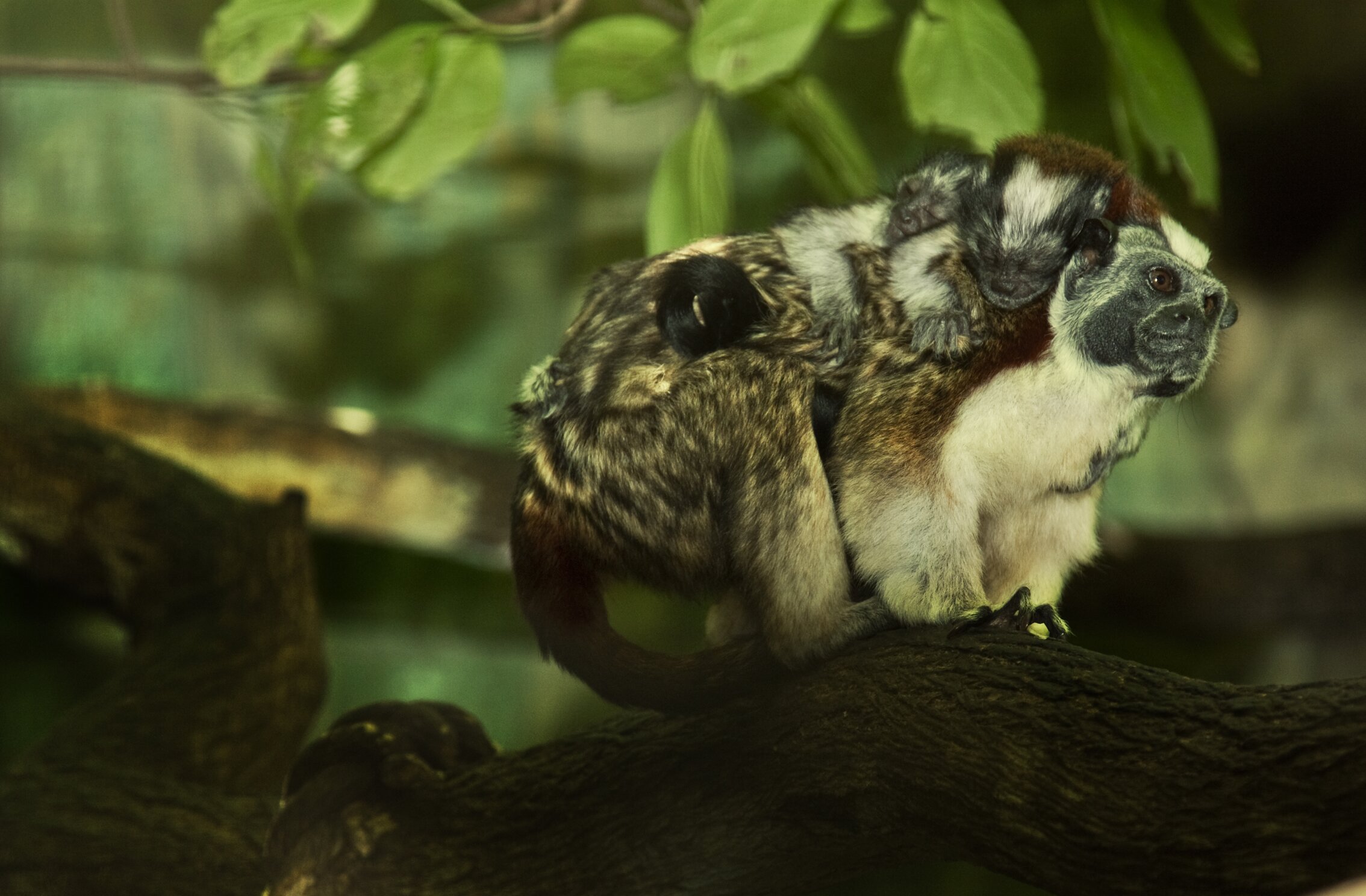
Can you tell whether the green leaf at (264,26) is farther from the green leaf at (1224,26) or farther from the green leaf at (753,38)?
the green leaf at (1224,26)

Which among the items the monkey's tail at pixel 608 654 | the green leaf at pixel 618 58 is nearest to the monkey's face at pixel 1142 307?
the monkey's tail at pixel 608 654

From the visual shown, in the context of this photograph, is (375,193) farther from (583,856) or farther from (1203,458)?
(1203,458)

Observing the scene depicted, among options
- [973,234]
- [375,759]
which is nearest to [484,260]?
[375,759]

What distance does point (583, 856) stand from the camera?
4.17 ft

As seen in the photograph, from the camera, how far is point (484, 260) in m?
2.62

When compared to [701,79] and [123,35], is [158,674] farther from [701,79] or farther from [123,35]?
[701,79]

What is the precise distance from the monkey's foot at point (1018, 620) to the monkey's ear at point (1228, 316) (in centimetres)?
31

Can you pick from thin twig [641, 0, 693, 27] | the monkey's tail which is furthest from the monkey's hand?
thin twig [641, 0, 693, 27]

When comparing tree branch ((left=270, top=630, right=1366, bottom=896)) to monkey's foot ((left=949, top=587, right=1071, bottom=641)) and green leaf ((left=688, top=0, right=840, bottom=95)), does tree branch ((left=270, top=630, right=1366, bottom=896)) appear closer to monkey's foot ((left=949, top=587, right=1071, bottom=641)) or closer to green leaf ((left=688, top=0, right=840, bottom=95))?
monkey's foot ((left=949, top=587, right=1071, bottom=641))

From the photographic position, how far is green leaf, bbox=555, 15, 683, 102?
5.26ft

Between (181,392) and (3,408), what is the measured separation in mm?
408

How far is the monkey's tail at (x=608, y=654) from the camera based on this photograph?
117 centimetres

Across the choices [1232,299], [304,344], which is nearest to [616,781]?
[1232,299]

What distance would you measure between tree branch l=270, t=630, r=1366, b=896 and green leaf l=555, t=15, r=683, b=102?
855mm
